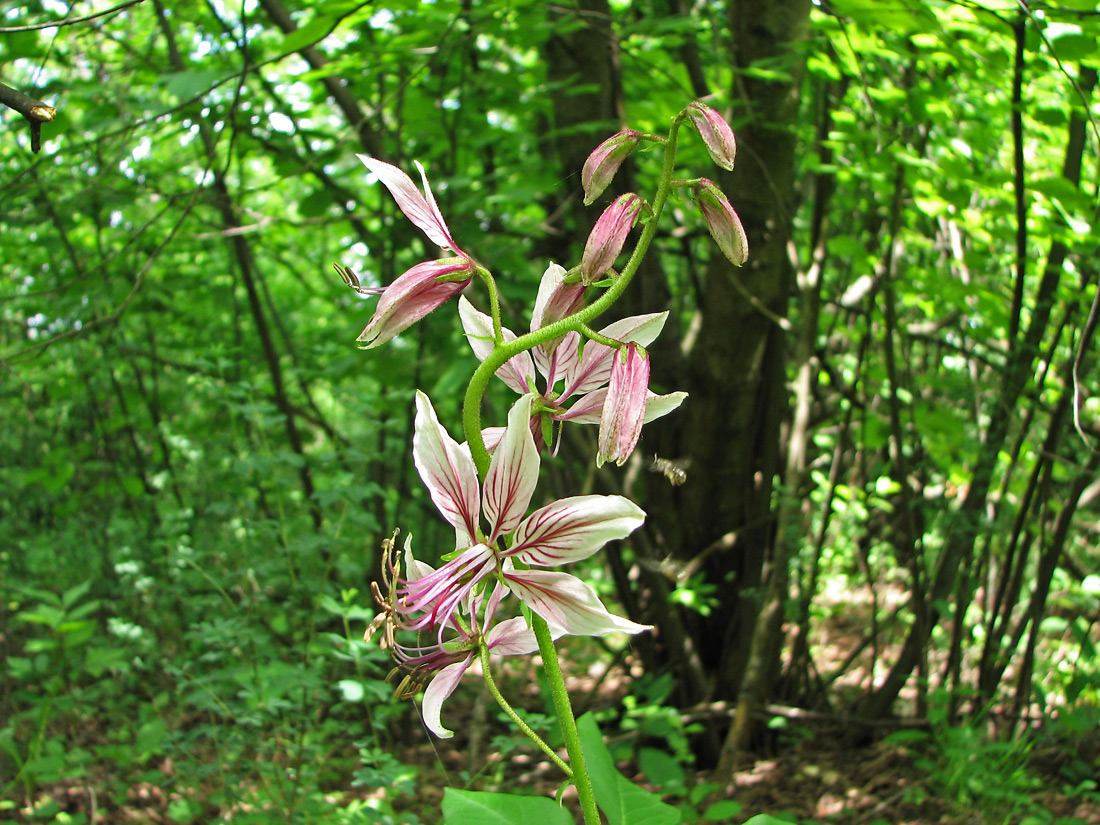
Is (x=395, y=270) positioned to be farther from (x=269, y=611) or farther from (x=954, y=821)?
(x=954, y=821)

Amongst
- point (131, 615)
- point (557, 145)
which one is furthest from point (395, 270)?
point (131, 615)

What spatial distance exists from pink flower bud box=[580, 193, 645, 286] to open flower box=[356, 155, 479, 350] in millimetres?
131

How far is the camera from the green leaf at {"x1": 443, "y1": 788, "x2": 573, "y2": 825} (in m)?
0.91

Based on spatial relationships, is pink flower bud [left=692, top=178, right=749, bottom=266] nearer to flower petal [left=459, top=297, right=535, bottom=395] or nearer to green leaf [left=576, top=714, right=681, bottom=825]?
flower petal [left=459, top=297, right=535, bottom=395]

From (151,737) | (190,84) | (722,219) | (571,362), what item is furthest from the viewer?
(151,737)

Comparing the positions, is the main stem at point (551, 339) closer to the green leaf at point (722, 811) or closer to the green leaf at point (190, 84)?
the green leaf at point (722, 811)

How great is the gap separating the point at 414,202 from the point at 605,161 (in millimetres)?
211

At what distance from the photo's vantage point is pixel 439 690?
0.88m

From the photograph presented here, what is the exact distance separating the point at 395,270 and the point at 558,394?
332 centimetres

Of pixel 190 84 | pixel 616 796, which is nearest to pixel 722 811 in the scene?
pixel 616 796

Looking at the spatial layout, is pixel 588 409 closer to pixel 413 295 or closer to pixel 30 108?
pixel 413 295

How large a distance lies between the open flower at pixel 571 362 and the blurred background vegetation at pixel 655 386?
1.47 metres

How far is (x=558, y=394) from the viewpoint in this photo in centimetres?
101

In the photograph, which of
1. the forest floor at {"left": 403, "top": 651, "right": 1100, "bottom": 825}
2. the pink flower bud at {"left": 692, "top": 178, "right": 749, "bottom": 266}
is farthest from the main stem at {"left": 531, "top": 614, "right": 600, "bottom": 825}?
the forest floor at {"left": 403, "top": 651, "right": 1100, "bottom": 825}
